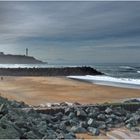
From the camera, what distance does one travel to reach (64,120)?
37.8ft

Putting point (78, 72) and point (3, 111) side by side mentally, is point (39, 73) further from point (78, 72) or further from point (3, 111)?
point (3, 111)

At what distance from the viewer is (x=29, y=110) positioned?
11.7 m

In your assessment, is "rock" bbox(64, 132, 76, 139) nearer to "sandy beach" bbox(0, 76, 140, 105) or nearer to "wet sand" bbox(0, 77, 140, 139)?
"wet sand" bbox(0, 77, 140, 139)

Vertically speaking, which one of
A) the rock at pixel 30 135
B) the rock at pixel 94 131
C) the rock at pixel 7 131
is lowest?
the rock at pixel 94 131

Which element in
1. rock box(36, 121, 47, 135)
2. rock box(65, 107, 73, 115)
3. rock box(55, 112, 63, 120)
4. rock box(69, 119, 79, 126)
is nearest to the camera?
rock box(36, 121, 47, 135)

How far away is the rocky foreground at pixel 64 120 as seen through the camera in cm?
824

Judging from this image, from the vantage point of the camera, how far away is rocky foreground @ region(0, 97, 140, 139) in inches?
324

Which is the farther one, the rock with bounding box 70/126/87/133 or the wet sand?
the wet sand

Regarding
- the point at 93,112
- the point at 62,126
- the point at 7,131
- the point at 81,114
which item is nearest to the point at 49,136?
the point at 7,131

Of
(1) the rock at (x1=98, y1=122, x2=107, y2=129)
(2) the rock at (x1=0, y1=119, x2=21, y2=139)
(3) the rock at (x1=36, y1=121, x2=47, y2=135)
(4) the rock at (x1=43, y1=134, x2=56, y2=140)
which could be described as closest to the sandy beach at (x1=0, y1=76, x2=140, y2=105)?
(1) the rock at (x1=98, y1=122, x2=107, y2=129)

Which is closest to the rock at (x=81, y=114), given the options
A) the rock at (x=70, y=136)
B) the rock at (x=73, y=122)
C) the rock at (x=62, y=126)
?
the rock at (x=73, y=122)

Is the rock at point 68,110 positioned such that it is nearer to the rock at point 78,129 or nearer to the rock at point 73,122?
the rock at point 73,122

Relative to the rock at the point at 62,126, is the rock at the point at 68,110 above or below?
above

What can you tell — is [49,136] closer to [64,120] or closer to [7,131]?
[7,131]
